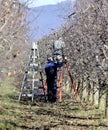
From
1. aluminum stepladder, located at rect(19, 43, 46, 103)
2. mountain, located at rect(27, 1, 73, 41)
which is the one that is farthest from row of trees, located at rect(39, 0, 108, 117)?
aluminum stepladder, located at rect(19, 43, 46, 103)

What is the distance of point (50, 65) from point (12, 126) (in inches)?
236

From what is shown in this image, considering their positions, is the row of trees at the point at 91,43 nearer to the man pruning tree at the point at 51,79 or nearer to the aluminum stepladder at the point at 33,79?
the man pruning tree at the point at 51,79

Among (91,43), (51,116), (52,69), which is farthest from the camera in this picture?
(52,69)

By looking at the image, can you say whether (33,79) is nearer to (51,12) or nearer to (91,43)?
(91,43)

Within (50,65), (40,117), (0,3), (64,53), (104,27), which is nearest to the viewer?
(104,27)

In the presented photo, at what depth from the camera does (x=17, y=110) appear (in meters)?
15.4

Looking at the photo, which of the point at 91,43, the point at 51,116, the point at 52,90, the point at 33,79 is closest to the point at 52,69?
the point at 52,90

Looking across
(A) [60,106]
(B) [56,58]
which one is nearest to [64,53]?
(B) [56,58]

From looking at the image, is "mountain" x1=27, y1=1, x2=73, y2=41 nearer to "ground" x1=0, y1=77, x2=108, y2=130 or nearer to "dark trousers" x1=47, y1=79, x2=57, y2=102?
"dark trousers" x1=47, y1=79, x2=57, y2=102

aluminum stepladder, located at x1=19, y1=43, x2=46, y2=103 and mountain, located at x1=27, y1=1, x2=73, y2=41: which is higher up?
mountain, located at x1=27, y1=1, x2=73, y2=41

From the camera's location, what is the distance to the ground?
40.2 ft

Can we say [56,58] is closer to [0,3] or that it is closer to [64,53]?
[64,53]

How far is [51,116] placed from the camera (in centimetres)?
1405

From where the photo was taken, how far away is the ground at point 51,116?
483 inches
